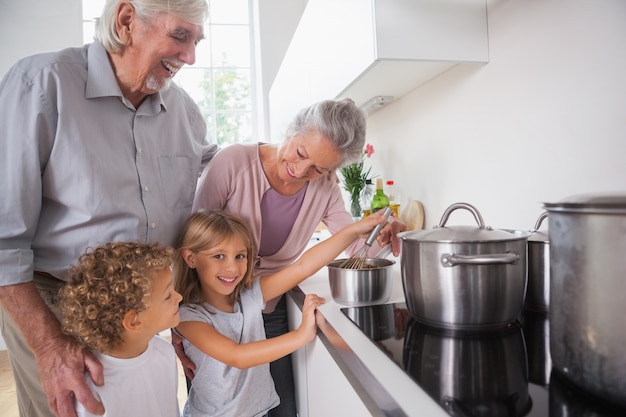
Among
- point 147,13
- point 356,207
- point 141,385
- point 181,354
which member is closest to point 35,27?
point 356,207

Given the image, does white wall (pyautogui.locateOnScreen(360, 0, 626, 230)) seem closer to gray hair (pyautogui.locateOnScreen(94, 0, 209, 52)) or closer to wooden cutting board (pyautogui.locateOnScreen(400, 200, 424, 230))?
wooden cutting board (pyautogui.locateOnScreen(400, 200, 424, 230))

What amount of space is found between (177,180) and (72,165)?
0.25 metres

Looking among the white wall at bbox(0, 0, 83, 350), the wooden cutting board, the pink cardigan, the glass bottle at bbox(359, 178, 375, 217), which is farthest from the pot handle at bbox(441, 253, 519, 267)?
the white wall at bbox(0, 0, 83, 350)

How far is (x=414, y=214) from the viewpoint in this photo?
154cm

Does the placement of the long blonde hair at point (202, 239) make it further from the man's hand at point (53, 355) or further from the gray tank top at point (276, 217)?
the man's hand at point (53, 355)

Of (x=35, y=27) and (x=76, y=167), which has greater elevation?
(x=35, y=27)

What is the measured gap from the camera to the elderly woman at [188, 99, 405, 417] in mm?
1073

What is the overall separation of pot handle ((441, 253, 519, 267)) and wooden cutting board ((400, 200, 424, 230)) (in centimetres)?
86

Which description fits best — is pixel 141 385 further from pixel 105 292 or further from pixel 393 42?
pixel 393 42

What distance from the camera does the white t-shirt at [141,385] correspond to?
83cm

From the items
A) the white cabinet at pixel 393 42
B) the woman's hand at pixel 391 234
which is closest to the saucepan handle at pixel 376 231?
the woman's hand at pixel 391 234

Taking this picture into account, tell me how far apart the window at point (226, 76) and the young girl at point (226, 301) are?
9.58 ft

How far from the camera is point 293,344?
0.89 metres

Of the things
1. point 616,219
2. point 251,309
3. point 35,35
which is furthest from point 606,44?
point 35,35
